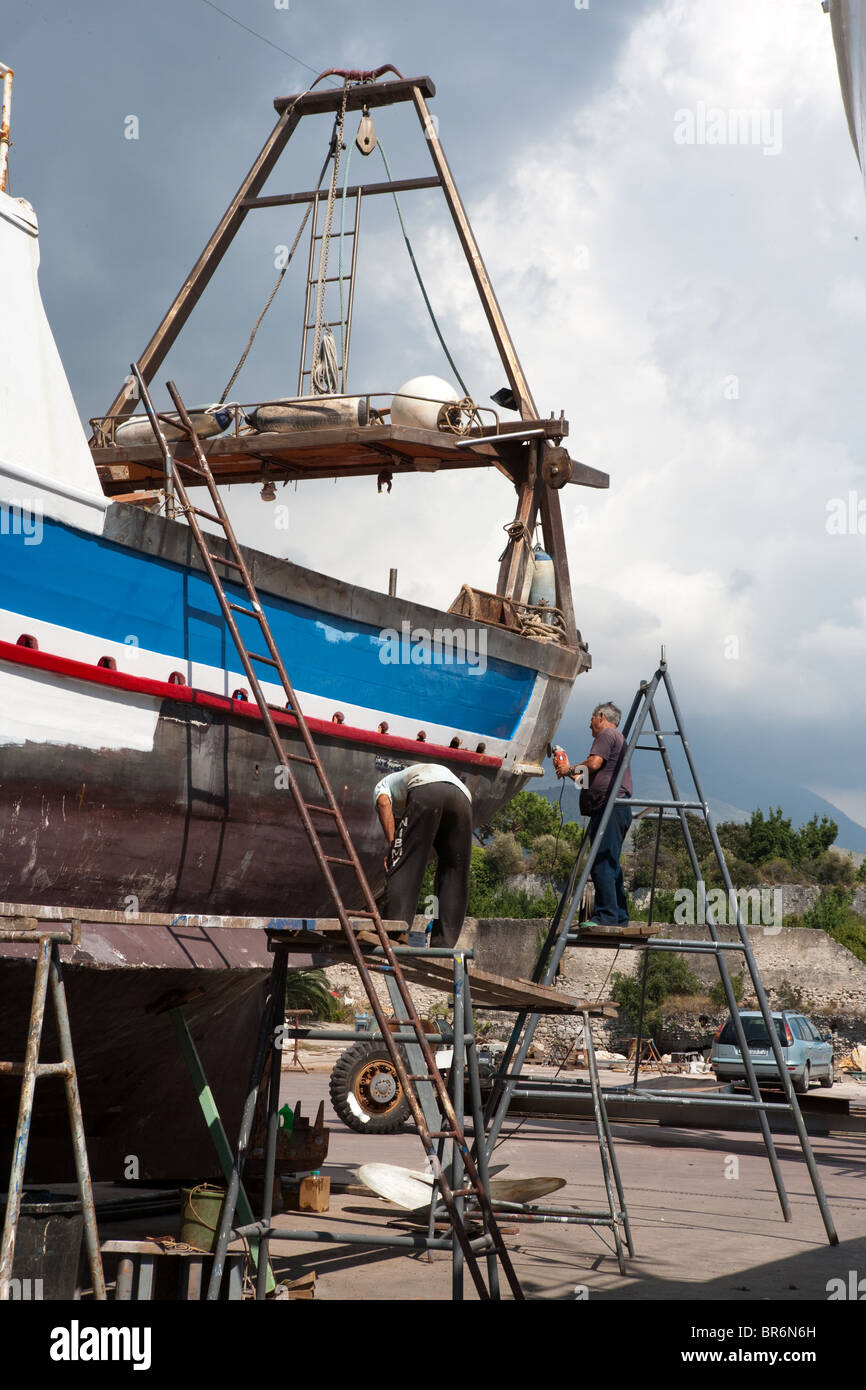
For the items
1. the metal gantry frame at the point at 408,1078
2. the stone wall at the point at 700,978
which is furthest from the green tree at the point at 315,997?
the metal gantry frame at the point at 408,1078

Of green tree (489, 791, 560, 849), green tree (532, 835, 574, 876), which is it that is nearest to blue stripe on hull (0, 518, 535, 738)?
green tree (532, 835, 574, 876)

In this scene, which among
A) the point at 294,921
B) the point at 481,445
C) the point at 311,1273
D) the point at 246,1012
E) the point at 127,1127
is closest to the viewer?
the point at 294,921

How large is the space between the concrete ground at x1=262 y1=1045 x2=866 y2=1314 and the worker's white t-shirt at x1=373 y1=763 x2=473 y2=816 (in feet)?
7.14

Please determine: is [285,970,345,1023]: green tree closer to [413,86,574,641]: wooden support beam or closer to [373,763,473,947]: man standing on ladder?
[413,86,574,641]: wooden support beam

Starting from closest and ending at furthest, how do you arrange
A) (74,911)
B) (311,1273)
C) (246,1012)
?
(74,911)
(311,1273)
(246,1012)

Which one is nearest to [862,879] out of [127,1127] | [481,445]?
[481,445]

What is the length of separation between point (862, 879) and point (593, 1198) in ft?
171

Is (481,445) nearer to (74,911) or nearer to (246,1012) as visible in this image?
(246,1012)

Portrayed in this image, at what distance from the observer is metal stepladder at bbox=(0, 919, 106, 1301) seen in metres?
4.43

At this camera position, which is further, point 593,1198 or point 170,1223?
point 593,1198

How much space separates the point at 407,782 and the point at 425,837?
0.31 m

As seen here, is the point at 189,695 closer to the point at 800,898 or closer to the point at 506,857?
the point at 800,898

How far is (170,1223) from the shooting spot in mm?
7414

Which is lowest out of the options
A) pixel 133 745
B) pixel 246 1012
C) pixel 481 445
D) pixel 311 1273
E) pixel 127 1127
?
pixel 311 1273
